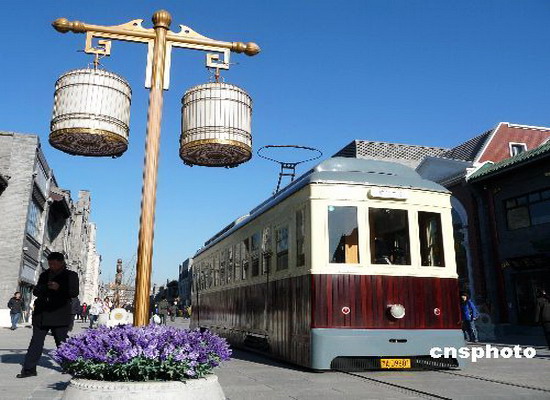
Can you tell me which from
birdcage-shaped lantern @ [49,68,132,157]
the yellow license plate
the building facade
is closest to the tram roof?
the yellow license plate

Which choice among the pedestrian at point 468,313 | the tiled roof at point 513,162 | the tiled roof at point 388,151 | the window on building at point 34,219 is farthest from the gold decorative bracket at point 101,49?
the tiled roof at point 388,151

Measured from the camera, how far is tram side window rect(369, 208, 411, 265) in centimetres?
776

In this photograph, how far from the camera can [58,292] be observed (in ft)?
22.4

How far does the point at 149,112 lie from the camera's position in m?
4.91

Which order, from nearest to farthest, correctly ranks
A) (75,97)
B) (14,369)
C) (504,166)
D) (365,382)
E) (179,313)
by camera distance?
(75,97), (365,382), (14,369), (504,166), (179,313)

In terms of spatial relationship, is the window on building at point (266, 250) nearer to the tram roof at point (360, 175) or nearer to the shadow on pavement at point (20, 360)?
the tram roof at point (360, 175)

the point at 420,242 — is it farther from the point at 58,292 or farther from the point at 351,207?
the point at 58,292

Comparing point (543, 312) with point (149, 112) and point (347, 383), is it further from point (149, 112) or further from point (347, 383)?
point (149, 112)

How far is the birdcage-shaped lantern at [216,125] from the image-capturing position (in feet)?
16.6

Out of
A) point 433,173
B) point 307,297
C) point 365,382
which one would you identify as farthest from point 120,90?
point 433,173

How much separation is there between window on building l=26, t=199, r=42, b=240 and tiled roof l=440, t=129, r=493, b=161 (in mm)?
25209

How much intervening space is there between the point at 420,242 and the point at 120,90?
202 inches

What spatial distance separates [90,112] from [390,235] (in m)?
4.97

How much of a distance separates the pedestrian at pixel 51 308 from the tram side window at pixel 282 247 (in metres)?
3.34
